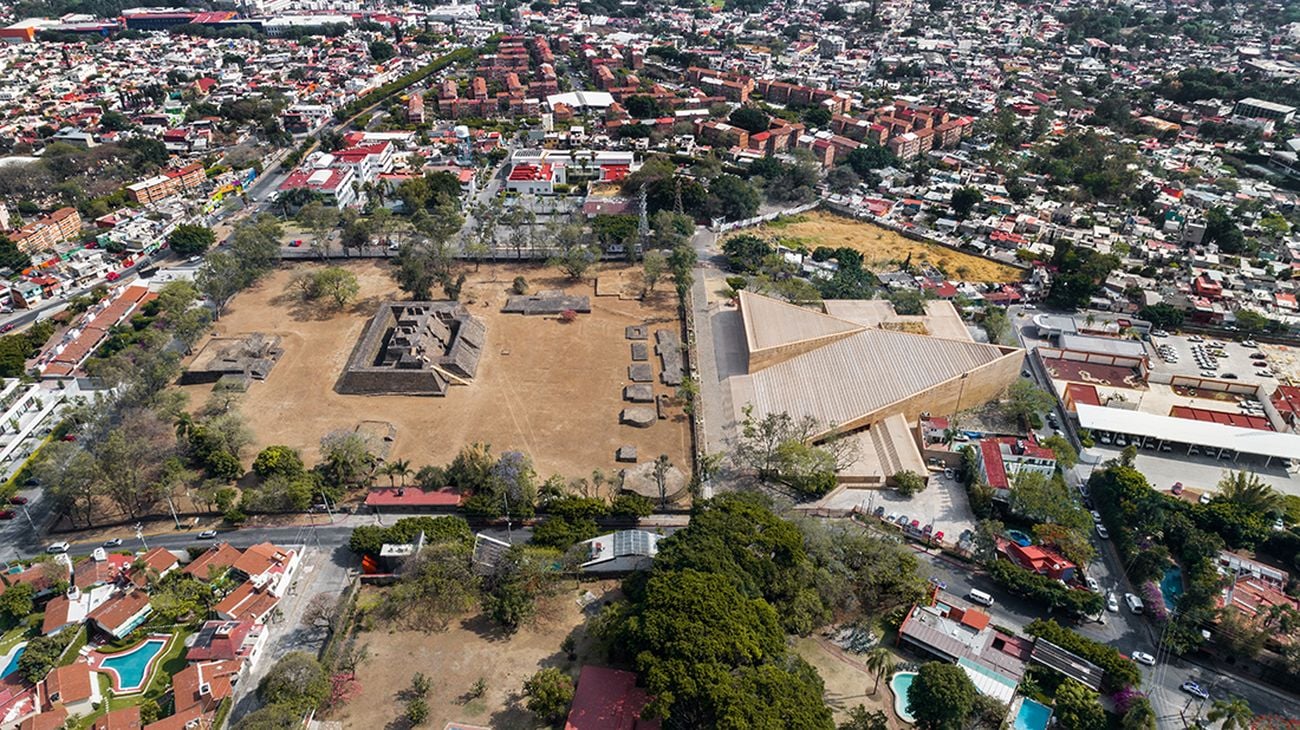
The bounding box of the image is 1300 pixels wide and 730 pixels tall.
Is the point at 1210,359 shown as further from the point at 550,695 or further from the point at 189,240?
the point at 189,240

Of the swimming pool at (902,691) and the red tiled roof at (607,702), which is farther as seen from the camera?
the swimming pool at (902,691)

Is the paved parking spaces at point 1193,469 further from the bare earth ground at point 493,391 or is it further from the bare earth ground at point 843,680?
the bare earth ground at point 493,391

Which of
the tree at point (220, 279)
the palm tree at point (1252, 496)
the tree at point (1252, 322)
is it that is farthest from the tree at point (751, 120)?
the palm tree at point (1252, 496)

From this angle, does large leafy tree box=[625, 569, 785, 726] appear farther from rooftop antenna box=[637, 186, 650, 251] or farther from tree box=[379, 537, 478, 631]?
rooftop antenna box=[637, 186, 650, 251]

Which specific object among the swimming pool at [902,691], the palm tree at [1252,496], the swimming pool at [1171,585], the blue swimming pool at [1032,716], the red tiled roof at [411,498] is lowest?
the swimming pool at [1171,585]

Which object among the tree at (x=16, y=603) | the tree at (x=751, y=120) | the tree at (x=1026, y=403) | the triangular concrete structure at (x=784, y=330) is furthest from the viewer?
the tree at (x=751, y=120)

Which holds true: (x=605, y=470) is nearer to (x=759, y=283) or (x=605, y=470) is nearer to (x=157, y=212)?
(x=759, y=283)

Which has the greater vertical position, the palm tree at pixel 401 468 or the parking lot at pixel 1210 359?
the palm tree at pixel 401 468
